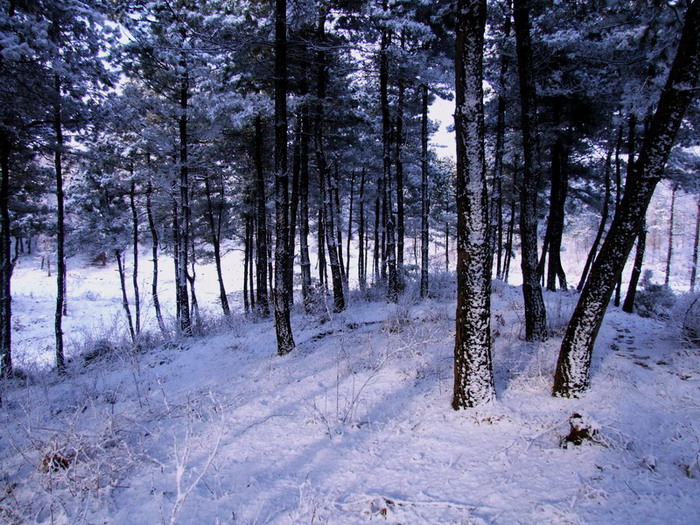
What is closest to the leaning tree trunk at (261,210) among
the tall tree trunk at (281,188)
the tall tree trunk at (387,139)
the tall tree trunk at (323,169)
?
the tall tree trunk at (323,169)

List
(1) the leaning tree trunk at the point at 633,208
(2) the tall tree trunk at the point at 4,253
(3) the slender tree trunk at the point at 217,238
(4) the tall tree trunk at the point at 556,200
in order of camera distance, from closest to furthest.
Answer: (1) the leaning tree trunk at the point at 633,208, (2) the tall tree trunk at the point at 4,253, (4) the tall tree trunk at the point at 556,200, (3) the slender tree trunk at the point at 217,238

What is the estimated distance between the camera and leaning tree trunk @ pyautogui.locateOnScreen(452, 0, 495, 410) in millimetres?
3857

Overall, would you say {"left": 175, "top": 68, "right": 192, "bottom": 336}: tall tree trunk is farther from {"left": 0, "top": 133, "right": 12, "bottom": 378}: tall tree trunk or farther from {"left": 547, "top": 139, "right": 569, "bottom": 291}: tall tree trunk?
{"left": 547, "top": 139, "right": 569, "bottom": 291}: tall tree trunk

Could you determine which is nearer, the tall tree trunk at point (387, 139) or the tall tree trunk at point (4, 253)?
the tall tree trunk at point (4, 253)

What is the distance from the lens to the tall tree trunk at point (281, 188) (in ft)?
22.4

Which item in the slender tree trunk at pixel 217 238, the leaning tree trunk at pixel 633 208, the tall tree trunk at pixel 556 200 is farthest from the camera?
the slender tree trunk at pixel 217 238

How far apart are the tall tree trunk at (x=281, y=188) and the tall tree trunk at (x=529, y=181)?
444 centimetres

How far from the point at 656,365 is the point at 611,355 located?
0.57 metres

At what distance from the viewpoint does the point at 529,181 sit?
21.1 ft

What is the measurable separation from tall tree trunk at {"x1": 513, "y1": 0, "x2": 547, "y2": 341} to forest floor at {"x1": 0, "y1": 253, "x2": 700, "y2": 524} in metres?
0.55

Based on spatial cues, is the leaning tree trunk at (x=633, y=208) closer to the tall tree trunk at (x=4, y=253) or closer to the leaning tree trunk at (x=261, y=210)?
the leaning tree trunk at (x=261, y=210)

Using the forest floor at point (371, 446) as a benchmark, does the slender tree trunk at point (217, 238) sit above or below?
above

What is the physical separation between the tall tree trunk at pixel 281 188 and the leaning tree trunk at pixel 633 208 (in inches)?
198

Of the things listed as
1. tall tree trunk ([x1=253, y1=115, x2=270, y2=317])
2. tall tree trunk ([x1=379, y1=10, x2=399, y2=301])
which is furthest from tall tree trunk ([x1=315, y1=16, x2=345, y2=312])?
tall tree trunk ([x1=253, y1=115, x2=270, y2=317])
